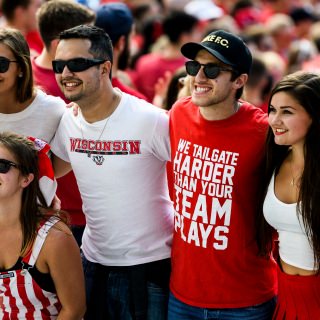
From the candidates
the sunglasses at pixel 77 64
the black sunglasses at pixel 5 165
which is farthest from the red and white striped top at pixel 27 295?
the sunglasses at pixel 77 64

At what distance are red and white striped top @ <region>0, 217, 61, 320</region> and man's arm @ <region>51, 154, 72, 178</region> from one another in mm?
633

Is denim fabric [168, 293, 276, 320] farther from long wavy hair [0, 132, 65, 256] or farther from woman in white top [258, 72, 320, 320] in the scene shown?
long wavy hair [0, 132, 65, 256]

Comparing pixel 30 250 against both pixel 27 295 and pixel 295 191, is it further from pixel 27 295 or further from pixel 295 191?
pixel 295 191

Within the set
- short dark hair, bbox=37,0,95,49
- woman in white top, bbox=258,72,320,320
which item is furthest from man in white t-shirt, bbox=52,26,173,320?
short dark hair, bbox=37,0,95,49

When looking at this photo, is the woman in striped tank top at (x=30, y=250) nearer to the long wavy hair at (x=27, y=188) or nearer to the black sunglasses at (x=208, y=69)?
the long wavy hair at (x=27, y=188)

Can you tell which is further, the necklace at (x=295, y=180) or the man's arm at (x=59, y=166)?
the man's arm at (x=59, y=166)

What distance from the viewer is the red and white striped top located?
349 cm

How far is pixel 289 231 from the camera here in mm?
3373

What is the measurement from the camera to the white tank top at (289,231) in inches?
131

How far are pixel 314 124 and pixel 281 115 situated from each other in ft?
0.46

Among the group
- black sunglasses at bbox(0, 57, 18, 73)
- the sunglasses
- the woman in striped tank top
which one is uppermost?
the sunglasses

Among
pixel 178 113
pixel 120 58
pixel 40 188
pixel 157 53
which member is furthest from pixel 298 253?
pixel 157 53

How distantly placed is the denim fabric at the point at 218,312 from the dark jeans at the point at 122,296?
0.37 ft

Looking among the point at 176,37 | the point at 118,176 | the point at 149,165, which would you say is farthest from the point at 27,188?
the point at 176,37
